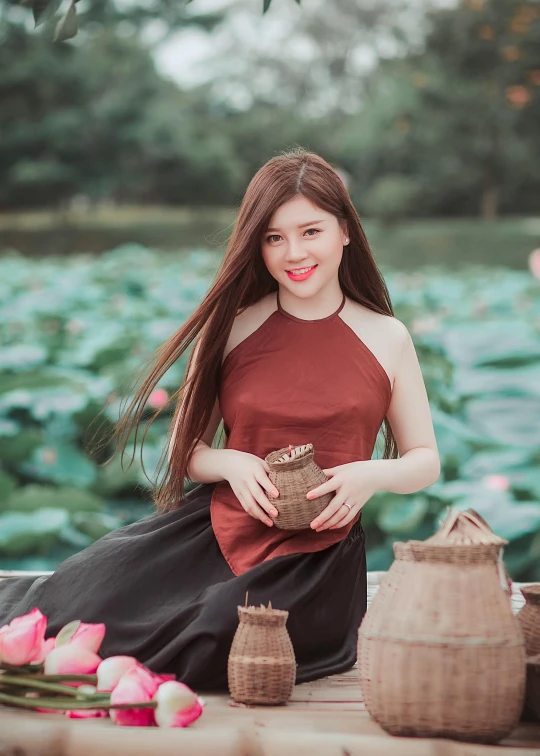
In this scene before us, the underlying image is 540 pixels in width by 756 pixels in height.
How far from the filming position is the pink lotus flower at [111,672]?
143cm

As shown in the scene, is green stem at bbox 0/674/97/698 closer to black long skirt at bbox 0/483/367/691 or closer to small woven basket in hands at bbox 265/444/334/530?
black long skirt at bbox 0/483/367/691

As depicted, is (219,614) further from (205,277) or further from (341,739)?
(205,277)

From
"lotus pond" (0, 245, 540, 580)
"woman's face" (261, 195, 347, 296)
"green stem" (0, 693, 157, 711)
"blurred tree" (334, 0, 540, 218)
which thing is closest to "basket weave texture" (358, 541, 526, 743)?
"green stem" (0, 693, 157, 711)

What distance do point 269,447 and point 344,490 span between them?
19cm

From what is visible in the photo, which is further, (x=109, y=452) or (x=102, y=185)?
(x=102, y=185)

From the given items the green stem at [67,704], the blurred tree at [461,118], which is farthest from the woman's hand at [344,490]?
the blurred tree at [461,118]

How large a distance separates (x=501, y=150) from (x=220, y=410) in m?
8.81

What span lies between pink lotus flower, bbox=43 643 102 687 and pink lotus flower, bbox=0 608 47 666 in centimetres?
2

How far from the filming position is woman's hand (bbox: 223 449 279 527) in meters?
1.71

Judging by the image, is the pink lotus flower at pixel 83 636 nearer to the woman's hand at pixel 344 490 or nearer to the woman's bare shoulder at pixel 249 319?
the woman's hand at pixel 344 490

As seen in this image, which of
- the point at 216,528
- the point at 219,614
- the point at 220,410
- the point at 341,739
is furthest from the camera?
the point at 220,410

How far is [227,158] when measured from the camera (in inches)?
425

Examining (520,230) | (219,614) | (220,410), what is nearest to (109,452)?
(220,410)

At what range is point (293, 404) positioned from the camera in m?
1.88
